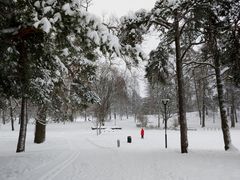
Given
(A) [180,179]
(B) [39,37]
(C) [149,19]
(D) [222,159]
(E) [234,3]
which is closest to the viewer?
(B) [39,37]

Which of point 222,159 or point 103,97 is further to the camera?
point 103,97

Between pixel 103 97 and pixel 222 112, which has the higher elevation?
pixel 103 97

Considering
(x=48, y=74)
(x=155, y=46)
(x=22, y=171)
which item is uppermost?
(x=155, y=46)

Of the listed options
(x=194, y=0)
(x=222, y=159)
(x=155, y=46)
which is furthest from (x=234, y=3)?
(x=222, y=159)

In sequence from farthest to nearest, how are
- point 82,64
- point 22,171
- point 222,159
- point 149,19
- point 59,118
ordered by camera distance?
1. point 59,118
2. point 82,64
3. point 149,19
4. point 222,159
5. point 22,171

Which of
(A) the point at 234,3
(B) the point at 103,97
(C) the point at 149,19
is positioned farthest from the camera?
(B) the point at 103,97

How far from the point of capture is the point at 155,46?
13234 mm

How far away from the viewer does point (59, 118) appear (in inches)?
656

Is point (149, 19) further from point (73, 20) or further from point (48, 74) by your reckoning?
point (73, 20)

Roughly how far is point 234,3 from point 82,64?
7.72 m

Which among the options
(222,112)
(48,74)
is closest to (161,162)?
(222,112)

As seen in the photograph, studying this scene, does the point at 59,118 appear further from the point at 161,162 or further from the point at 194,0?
the point at 194,0

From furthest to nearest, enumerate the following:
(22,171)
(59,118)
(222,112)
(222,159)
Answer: (59,118) < (222,112) < (222,159) < (22,171)

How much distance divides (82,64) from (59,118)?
5667mm
